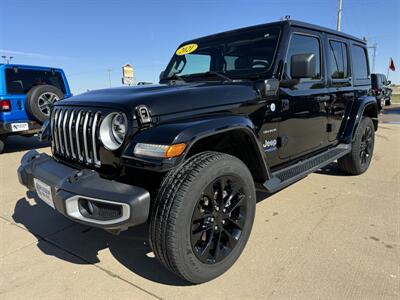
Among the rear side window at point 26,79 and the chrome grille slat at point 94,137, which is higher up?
the rear side window at point 26,79

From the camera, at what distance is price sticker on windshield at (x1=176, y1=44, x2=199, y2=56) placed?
3.84 meters

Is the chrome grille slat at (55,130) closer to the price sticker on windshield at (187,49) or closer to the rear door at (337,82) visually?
Result: the price sticker on windshield at (187,49)

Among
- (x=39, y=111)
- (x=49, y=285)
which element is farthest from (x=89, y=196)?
(x=39, y=111)

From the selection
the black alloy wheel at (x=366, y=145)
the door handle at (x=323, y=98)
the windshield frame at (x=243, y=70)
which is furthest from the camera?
the black alloy wheel at (x=366, y=145)

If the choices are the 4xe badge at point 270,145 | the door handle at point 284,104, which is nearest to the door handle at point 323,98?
the door handle at point 284,104

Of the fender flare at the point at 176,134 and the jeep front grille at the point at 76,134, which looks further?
the jeep front grille at the point at 76,134

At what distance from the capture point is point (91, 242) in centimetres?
287

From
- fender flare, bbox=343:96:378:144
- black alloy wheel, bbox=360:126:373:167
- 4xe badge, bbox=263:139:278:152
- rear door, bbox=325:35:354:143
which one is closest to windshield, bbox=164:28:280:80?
4xe badge, bbox=263:139:278:152

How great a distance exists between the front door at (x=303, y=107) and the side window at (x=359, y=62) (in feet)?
4.10

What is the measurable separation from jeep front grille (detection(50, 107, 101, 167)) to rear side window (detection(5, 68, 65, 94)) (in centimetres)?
497

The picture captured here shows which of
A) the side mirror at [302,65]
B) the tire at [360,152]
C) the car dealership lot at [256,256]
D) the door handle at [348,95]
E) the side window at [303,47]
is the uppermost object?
the side window at [303,47]

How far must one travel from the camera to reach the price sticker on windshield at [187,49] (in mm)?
3836

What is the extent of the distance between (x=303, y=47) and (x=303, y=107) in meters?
0.68

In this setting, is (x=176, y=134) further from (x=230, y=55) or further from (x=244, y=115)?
(x=230, y=55)
